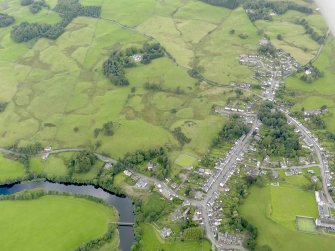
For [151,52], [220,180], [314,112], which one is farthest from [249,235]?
[151,52]

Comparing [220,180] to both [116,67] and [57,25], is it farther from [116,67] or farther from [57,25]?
[57,25]

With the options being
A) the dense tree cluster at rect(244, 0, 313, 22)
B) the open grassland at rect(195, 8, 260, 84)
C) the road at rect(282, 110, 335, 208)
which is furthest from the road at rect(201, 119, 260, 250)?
the dense tree cluster at rect(244, 0, 313, 22)

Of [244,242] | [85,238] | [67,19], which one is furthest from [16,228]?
[67,19]

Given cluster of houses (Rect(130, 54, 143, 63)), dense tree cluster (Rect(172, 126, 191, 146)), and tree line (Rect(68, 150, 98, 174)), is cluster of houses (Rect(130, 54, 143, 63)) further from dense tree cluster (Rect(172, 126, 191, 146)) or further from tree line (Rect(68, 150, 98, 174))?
tree line (Rect(68, 150, 98, 174))

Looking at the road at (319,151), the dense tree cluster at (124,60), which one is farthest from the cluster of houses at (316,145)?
the dense tree cluster at (124,60)

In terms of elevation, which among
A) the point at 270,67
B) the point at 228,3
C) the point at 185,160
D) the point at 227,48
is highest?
the point at 228,3

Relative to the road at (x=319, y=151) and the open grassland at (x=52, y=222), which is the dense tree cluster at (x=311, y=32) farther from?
the open grassland at (x=52, y=222)
